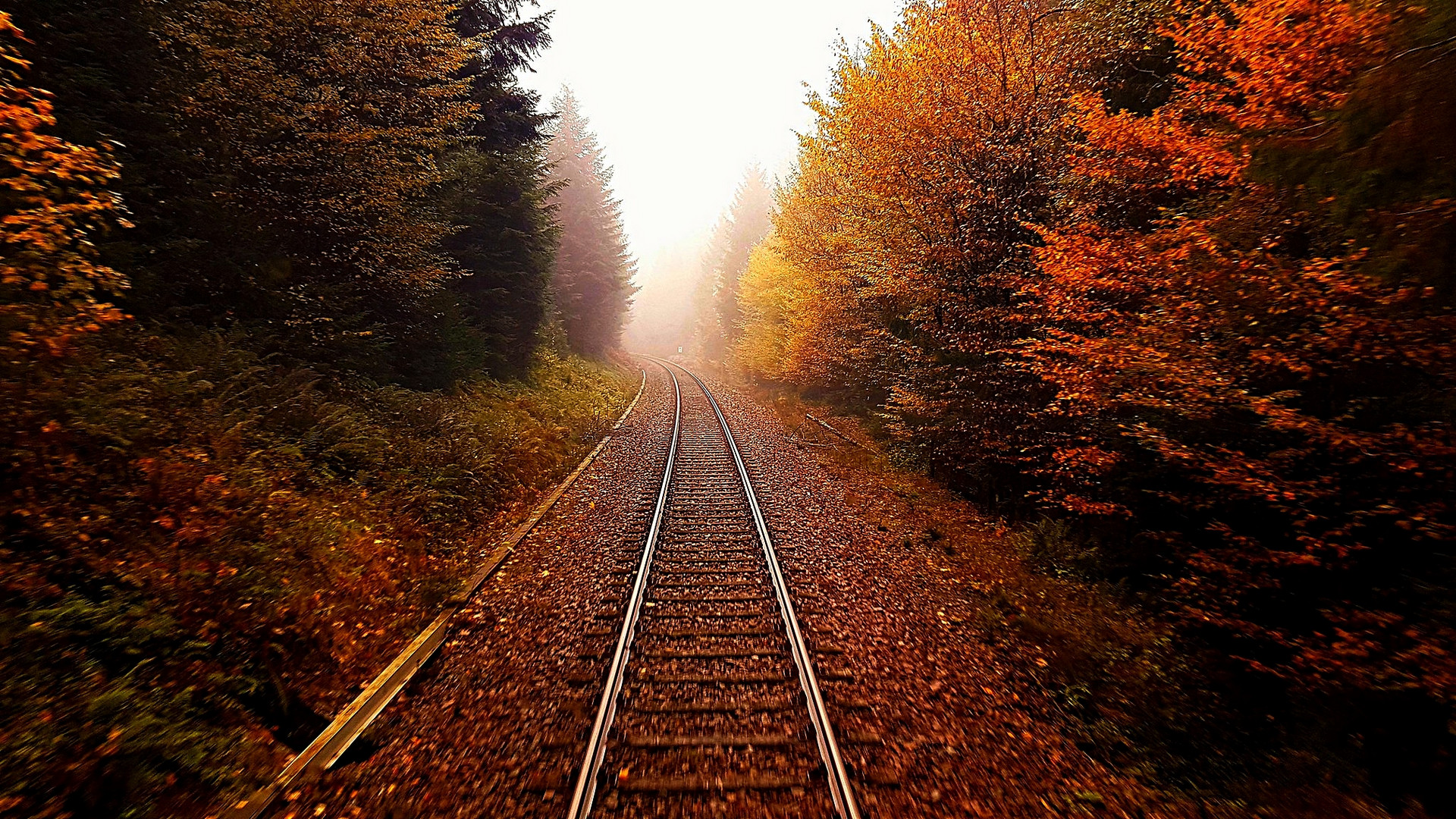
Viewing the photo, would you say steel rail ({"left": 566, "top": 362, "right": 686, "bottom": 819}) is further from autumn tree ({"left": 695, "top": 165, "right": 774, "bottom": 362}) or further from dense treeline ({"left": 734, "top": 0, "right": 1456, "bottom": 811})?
autumn tree ({"left": 695, "top": 165, "right": 774, "bottom": 362})

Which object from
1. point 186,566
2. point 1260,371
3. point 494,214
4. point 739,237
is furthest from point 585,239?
point 1260,371

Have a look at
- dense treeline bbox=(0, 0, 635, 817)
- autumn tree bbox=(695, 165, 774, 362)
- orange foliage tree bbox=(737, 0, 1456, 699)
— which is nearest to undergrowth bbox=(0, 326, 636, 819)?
dense treeline bbox=(0, 0, 635, 817)

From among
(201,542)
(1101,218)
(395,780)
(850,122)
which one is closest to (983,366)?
(1101,218)

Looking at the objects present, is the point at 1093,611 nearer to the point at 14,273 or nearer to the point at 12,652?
the point at 12,652

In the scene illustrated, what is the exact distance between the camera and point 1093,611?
5465 millimetres

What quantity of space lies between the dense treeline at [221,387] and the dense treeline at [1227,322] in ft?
24.5

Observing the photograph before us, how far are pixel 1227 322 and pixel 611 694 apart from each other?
660cm

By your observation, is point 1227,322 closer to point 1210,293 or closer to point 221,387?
point 1210,293

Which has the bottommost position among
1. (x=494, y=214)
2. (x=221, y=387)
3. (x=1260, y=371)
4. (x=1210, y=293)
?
(x=221, y=387)

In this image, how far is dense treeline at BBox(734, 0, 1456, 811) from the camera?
3480 millimetres

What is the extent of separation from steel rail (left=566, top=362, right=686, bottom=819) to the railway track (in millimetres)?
10

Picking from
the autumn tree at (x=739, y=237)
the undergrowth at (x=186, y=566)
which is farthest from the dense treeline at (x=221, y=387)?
the autumn tree at (x=739, y=237)

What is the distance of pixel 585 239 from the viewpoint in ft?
87.2

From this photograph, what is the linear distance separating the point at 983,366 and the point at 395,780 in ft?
28.3
